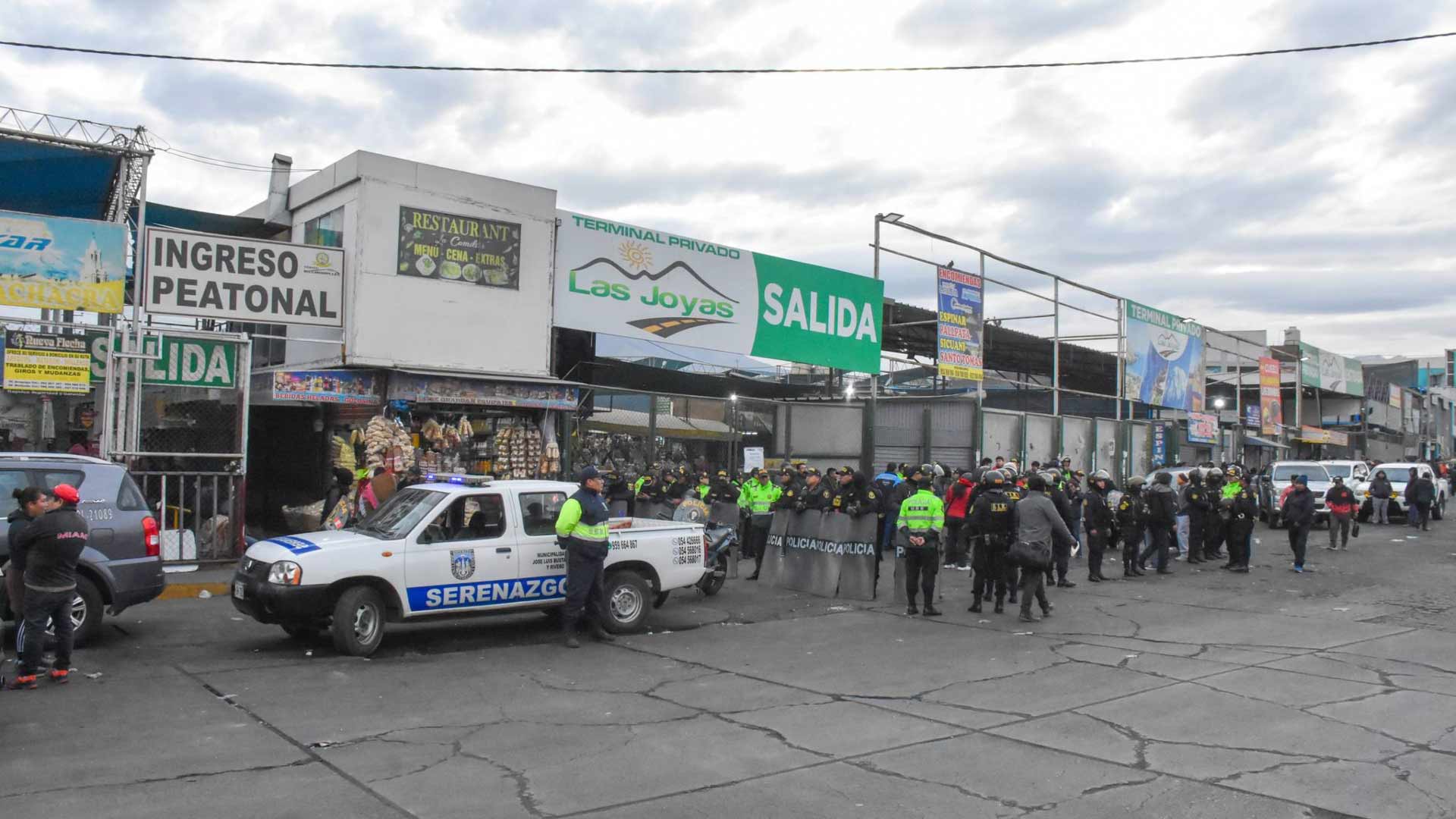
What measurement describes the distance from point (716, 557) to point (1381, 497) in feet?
75.0

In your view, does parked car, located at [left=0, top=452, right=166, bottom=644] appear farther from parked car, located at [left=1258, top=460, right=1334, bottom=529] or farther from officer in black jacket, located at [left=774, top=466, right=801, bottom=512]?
parked car, located at [left=1258, top=460, right=1334, bottom=529]

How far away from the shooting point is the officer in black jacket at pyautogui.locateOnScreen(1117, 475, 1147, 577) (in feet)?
56.6

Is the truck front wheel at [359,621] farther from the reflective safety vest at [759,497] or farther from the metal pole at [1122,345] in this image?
the metal pole at [1122,345]

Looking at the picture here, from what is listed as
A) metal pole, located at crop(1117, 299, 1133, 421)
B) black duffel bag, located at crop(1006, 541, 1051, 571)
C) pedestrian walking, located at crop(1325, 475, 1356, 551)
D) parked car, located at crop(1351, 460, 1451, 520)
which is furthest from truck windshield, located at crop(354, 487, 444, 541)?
parked car, located at crop(1351, 460, 1451, 520)

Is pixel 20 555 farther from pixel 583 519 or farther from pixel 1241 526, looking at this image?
pixel 1241 526

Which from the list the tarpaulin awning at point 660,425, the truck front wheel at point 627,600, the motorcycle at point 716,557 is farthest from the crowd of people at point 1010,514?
the truck front wheel at point 627,600

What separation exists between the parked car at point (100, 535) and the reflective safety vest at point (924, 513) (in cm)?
804

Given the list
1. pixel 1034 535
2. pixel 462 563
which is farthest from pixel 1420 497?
pixel 462 563

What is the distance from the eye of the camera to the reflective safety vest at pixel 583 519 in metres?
10.6

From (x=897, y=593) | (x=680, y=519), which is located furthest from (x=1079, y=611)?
(x=680, y=519)

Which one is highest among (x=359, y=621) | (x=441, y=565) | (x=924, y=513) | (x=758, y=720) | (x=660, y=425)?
(x=660, y=425)

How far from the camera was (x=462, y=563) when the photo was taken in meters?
10.4

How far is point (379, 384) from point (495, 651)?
26.3 feet

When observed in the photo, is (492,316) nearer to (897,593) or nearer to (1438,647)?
(897,593)
